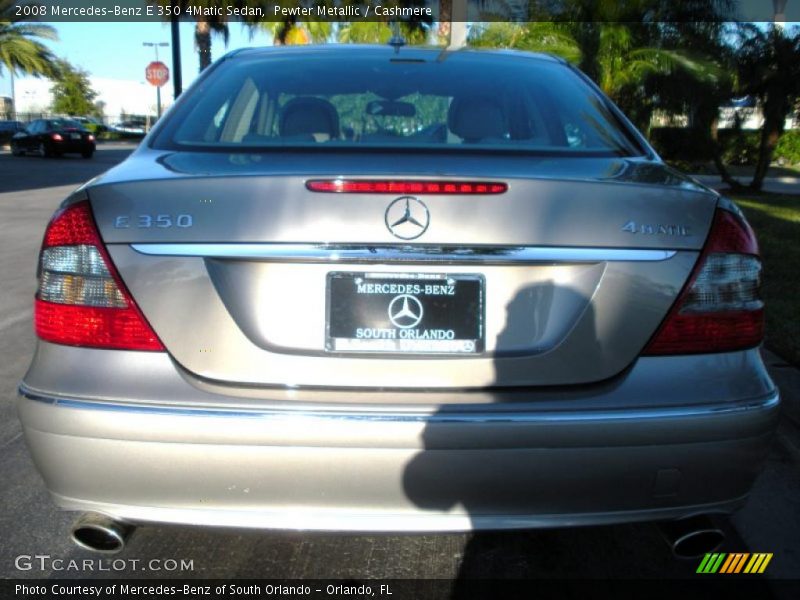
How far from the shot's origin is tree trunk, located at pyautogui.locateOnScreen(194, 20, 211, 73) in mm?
21653

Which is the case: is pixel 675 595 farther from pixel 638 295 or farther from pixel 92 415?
pixel 92 415

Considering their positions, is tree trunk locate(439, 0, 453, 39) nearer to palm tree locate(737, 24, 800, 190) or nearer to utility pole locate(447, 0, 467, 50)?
utility pole locate(447, 0, 467, 50)

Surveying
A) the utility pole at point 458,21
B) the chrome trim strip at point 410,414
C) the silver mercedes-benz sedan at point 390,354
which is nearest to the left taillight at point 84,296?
the silver mercedes-benz sedan at point 390,354

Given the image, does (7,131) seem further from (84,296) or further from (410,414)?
(410,414)

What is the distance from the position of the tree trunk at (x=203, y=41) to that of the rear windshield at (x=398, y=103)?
765 inches

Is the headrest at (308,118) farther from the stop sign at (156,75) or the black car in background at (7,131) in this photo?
the black car in background at (7,131)

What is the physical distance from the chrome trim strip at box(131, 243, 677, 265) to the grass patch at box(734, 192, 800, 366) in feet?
10.8

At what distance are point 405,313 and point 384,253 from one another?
0.16 metres

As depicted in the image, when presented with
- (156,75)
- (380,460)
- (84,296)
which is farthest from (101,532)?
(156,75)

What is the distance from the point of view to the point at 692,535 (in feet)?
7.52

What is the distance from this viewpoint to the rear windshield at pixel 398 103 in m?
2.93

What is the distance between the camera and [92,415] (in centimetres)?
210

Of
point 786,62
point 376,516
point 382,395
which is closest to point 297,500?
point 376,516

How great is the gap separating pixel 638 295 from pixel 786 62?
1638 centimetres
